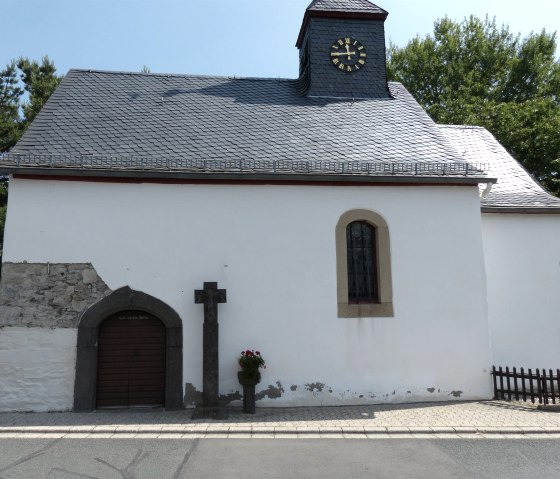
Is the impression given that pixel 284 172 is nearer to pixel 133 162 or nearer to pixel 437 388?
pixel 133 162

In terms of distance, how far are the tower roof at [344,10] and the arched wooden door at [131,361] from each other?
31.3 ft

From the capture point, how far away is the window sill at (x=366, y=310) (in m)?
9.40

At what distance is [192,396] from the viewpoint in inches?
349

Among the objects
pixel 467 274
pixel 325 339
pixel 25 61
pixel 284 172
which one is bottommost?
pixel 325 339

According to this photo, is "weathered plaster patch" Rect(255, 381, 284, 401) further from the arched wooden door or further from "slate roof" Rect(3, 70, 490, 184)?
"slate roof" Rect(3, 70, 490, 184)

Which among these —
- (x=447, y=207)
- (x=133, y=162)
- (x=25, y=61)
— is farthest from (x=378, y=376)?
(x=25, y=61)

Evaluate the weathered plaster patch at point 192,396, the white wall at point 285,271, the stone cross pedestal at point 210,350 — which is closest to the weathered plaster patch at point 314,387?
the white wall at point 285,271

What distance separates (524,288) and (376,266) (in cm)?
392

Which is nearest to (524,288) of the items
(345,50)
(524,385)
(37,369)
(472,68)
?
(524,385)

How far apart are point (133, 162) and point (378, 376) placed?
610 centimetres

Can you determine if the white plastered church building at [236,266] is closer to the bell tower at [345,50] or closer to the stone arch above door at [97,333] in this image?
the stone arch above door at [97,333]

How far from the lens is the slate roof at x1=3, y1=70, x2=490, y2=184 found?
397 inches

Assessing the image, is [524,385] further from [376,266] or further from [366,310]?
[376,266]

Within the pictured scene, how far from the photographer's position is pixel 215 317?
8820 millimetres
